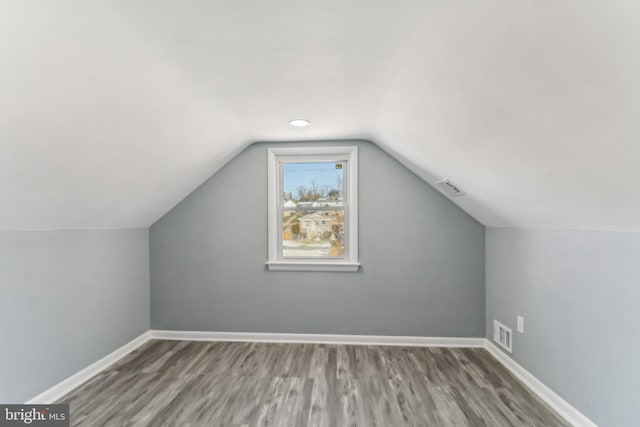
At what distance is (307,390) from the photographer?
2.52 metres

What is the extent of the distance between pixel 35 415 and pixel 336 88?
112 inches

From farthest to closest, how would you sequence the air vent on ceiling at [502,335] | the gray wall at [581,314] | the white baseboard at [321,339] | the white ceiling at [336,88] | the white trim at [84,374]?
the white baseboard at [321,339], the air vent on ceiling at [502,335], the white trim at [84,374], the gray wall at [581,314], the white ceiling at [336,88]

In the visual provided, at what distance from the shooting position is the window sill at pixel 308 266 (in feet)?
11.3

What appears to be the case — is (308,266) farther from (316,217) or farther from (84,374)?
(84,374)

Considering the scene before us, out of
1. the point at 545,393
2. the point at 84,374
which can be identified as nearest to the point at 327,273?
the point at 545,393

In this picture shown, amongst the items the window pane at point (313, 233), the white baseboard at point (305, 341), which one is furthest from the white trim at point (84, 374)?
the window pane at point (313, 233)

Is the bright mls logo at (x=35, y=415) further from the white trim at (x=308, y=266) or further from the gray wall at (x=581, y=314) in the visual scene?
the gray wall at (x=581, y=314)

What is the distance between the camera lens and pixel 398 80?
181 centimetres

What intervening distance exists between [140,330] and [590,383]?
3782mm

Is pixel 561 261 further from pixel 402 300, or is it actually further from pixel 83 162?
pixel 83 162

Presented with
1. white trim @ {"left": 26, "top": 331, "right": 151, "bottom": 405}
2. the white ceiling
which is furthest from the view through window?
white trim @ {"left": 26, "top": 331, "right": 151, "bottom": 405}

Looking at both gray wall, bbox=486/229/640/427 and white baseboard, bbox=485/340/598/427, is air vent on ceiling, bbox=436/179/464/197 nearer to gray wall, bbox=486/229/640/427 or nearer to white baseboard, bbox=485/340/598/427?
gray wall, bbox=486/229/640/427

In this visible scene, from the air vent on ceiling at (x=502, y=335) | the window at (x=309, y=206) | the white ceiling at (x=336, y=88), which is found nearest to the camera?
the white ceiling at (x=336, y=88)

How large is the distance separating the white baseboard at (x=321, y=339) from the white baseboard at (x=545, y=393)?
40cm
